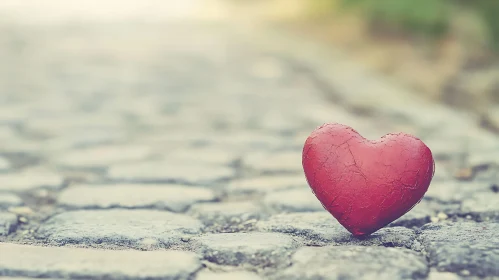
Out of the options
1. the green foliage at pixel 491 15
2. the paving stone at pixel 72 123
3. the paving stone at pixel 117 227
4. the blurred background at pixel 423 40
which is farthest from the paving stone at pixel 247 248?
the green foliage at pixel 491 15

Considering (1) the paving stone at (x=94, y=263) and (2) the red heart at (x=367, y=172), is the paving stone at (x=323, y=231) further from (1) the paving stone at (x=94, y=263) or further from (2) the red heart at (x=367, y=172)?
(1) the paving stone at (x=94, y=263)

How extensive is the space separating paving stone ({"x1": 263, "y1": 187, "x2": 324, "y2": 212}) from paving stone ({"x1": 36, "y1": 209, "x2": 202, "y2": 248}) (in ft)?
0.99

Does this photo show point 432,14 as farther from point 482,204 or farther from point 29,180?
point 29,180

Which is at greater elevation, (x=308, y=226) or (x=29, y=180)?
(x=29, y=180)

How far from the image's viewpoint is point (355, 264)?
1.44 m

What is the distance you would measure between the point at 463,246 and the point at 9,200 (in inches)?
55.7

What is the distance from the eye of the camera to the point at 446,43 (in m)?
4.83

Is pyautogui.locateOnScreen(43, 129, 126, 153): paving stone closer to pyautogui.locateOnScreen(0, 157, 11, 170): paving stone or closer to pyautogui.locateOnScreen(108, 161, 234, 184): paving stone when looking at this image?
pyautogui.locateOnScreen(0, 157, 11, 170): paving stone

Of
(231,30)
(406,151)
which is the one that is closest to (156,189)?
(406,151)

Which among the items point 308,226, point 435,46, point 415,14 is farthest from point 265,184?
point 415,14

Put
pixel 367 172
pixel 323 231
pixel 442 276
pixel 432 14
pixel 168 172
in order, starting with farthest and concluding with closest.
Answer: pixel 432 14, pixel 168 172, pixel 323 231, pixel 367 172, pixel 442 276

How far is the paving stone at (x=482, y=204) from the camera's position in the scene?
1.90m

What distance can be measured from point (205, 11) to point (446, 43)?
8.30 m

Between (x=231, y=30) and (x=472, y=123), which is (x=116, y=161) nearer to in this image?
(x=472, y=123)
